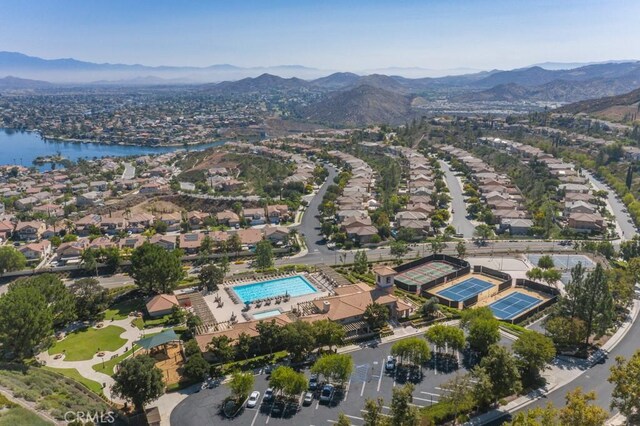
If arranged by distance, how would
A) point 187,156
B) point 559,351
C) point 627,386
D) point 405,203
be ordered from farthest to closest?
point 187,156
point 405,203
point 559,351
point 627,386

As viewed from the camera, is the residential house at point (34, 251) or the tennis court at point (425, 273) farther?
the residential house at point (34, 251)

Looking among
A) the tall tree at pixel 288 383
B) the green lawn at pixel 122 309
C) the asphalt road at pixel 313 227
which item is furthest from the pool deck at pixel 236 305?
the asphalt road at pixel 313 227

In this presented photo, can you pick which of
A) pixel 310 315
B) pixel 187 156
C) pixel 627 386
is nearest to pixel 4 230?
pixel 310 315

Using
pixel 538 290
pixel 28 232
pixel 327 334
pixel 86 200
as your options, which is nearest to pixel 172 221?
pixel 28 232

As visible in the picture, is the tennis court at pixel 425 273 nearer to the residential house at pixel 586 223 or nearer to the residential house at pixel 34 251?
the residential house at pixel 586 223

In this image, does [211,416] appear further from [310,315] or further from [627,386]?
[627,386]
